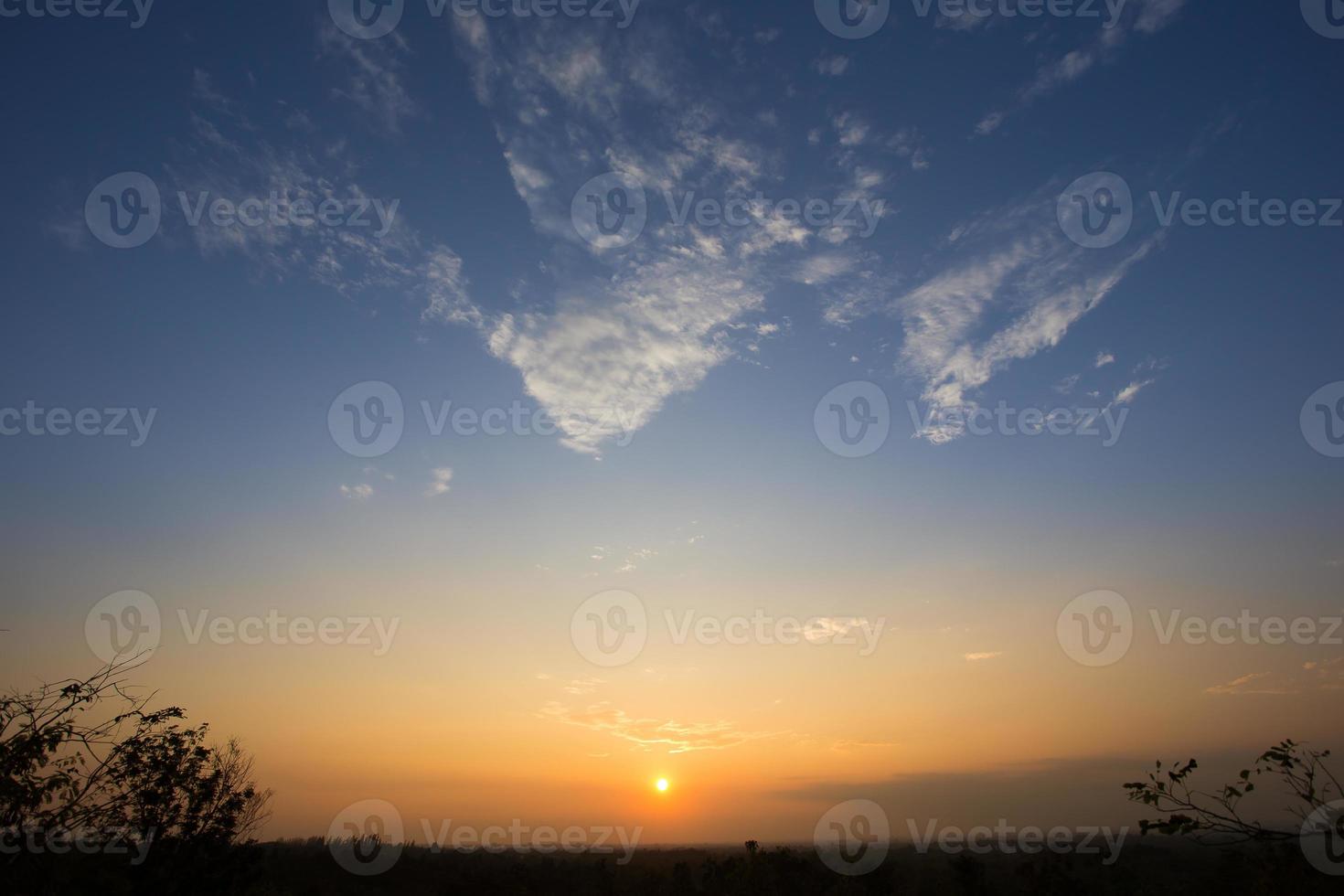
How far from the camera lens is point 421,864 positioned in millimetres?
67125

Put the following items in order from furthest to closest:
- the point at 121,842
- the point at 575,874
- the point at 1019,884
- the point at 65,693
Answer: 1. the point at 575,874
2. the point at 1019,884
3. the point at 121,842
4. the point at 65,693

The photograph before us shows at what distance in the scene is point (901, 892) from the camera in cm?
5153

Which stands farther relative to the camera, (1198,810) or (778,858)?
(778,858)

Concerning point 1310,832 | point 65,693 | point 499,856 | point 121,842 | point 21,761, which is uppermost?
point 65,693

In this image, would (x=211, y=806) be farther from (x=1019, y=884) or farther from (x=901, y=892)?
(x=1019, y=884)

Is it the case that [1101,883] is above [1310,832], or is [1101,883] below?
below

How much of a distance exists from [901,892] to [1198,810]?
187 feet

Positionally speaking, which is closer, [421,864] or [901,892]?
[901,892]

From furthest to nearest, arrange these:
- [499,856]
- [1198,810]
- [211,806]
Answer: [499,856] → [211,806] → [1198,810]

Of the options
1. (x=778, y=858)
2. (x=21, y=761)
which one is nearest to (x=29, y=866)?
(x=21, y=761)

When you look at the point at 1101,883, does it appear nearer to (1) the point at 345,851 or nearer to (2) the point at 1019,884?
(2) the point at 1019,884

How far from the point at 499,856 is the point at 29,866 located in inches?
4022

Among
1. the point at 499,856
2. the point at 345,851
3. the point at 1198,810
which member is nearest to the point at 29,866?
the point at 1198,810

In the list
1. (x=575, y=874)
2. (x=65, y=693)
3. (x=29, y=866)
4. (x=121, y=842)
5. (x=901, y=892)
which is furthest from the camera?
(x=575, y=874)
